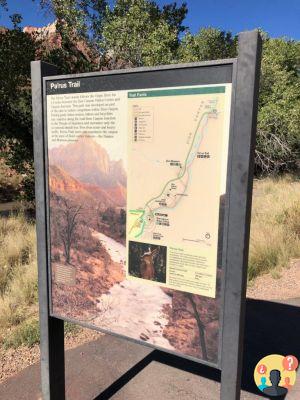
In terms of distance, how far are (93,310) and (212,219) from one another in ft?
3.20

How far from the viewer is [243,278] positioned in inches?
80.4

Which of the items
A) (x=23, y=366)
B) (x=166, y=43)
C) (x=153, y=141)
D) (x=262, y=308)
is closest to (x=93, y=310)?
(x=153, y=141)

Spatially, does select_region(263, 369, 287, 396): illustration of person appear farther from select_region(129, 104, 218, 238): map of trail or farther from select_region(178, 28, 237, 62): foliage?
select_region(178, 28, 237, 62): foliage

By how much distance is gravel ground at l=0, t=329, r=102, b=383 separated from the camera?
339cm

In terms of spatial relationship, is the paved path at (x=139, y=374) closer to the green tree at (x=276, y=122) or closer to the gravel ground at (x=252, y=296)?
the gravel ground at (x=252, y=296)

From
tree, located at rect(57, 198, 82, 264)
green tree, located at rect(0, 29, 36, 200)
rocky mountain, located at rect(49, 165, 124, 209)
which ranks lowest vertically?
tree, located at rect(57, 198, 82, 264)

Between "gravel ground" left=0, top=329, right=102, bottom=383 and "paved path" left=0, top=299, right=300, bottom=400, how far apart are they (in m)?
0.08

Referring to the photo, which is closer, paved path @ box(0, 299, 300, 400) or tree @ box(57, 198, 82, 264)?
tree @ box(57, 198, 82, 264)

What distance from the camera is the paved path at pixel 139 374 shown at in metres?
3.08

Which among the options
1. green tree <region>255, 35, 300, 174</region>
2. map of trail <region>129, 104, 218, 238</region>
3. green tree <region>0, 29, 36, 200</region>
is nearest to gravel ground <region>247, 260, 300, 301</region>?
map of trail <region>129, 104, 218, 238</region>

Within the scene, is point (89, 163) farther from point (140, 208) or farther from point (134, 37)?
point (134, 37)

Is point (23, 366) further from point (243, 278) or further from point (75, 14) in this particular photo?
point (75, 14)

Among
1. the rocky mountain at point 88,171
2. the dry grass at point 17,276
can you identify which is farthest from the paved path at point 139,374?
the rocky mountain at point 88,171

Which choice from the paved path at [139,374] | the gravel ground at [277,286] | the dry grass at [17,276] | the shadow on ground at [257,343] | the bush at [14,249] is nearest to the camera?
the paved path at [139,374]
